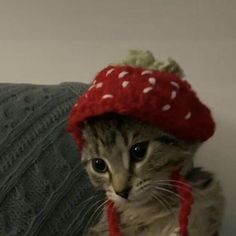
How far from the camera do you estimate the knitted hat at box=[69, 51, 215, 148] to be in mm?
827

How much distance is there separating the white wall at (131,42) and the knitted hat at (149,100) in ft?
1.42

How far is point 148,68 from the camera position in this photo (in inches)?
34.9

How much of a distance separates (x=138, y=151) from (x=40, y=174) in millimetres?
328

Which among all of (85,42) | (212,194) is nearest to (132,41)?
(85,42)

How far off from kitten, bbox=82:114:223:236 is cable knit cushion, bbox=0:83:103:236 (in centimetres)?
21

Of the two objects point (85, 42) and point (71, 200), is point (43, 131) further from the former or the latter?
point (85, 42)

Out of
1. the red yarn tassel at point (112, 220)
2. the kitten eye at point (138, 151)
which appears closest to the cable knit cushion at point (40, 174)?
the red yarn tassel at point (112, 220)

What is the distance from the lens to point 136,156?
2.84ft

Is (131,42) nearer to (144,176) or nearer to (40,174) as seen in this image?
(40,174)

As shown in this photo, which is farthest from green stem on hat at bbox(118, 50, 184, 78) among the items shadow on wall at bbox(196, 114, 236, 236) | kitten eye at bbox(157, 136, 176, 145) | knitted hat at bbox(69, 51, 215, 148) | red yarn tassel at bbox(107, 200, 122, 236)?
shadow on wall at bbox(196, 114, 236, 236)

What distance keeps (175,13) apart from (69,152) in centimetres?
48

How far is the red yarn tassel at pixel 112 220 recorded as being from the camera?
0.92m

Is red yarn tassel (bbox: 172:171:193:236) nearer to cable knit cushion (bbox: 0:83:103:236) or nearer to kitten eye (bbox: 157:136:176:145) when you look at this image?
kitten eye (bbox: 157:136:176:145)

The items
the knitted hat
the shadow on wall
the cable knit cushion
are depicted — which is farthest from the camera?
the shadow on wall
